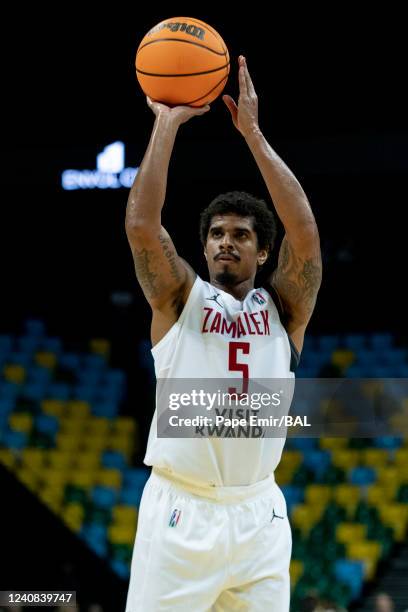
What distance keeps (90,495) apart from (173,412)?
8.10 meters

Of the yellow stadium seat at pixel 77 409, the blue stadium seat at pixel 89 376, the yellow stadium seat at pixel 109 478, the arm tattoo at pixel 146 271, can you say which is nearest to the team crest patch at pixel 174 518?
the arm tattoo at pixel 146 271

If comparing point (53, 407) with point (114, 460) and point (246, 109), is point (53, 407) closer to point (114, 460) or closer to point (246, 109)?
point (114, 460)

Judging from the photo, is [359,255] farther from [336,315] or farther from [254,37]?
[254,37]

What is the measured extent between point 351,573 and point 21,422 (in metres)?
4.32

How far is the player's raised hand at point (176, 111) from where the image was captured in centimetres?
396

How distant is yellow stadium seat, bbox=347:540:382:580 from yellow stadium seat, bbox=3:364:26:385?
4.76 m

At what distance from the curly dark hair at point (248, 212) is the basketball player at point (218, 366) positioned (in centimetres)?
4

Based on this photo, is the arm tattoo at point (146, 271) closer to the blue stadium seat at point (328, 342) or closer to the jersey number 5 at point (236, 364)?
the jersey number 5 at point (236, 364)

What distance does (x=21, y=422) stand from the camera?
Result: 40.1ft

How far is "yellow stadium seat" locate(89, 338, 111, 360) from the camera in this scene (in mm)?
13984

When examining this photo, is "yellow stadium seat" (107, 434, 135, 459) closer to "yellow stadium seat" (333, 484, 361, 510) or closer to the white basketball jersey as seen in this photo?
"yellow stadium seat" (333, 484, 361, 510)

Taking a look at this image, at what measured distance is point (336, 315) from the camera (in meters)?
14.6

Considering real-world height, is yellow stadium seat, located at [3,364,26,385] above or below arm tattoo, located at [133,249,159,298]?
above

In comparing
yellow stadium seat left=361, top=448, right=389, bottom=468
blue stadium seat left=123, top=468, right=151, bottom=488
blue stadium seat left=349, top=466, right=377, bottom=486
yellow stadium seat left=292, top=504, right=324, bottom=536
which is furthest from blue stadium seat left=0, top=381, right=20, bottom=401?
yellow stadium seat left=361, top=448, right=389, bottom=468
